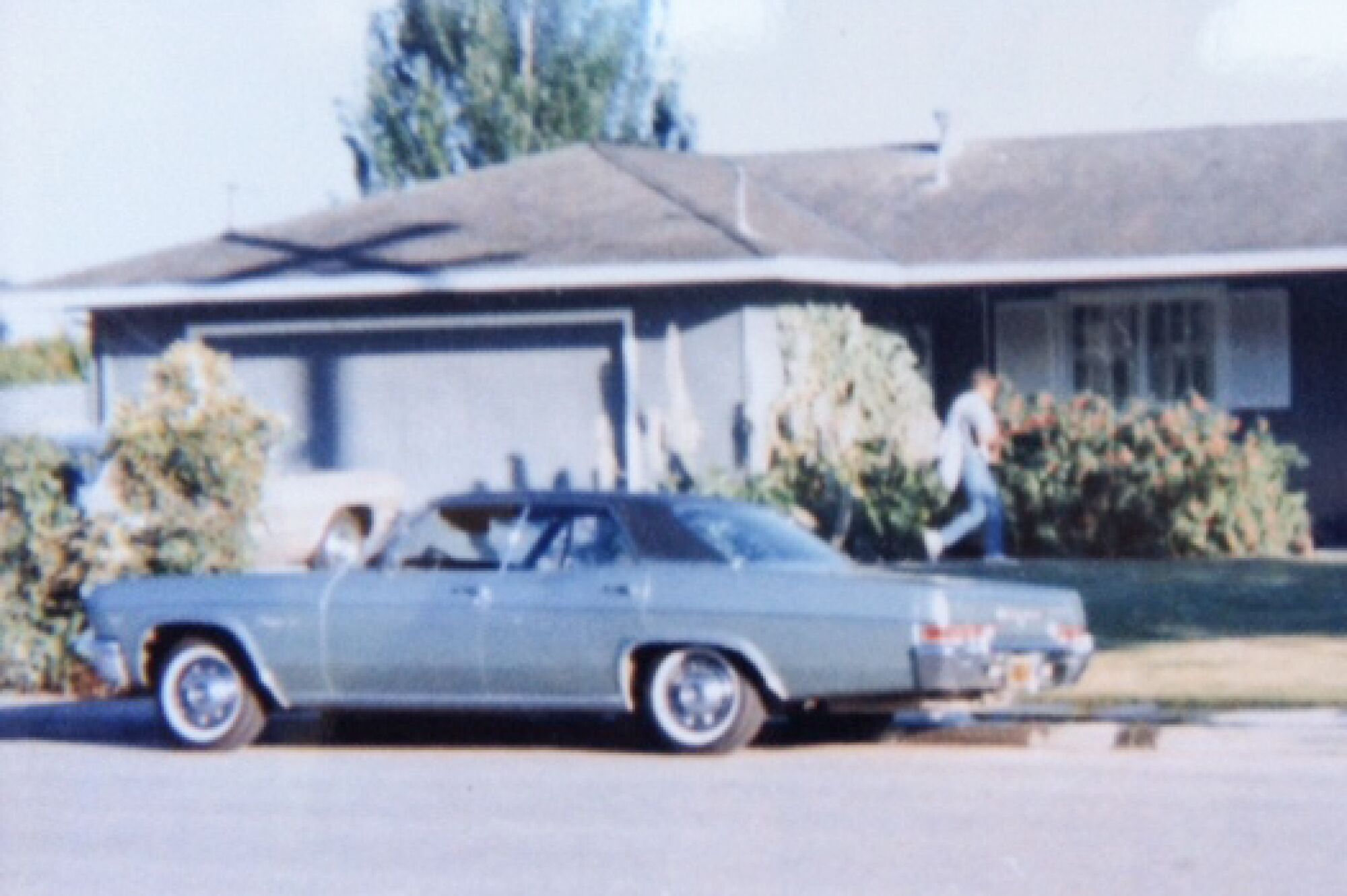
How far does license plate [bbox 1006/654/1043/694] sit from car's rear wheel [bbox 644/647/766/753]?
1252 millimetres

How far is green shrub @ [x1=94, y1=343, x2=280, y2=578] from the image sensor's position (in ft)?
51.7

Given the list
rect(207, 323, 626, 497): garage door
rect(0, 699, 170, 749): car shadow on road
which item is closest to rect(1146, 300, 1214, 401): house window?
rect(207, 323, 626, 497): garage door

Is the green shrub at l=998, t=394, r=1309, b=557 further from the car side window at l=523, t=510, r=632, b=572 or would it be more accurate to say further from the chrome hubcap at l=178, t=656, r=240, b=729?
the chrome hubcap at l=178, t=656, r=240, b=729

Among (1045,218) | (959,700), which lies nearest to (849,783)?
(959,700)

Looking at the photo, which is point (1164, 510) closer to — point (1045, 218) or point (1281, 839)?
point (1045, 218)

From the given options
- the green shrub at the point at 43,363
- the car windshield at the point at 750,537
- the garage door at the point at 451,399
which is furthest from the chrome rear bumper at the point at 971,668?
the green shrub at the point at 43,363

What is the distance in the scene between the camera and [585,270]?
21.2 meters

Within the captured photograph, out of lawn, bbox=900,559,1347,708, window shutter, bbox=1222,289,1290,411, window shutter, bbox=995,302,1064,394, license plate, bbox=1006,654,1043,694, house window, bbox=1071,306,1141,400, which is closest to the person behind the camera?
license plate, bbox=1006,654,1043,694

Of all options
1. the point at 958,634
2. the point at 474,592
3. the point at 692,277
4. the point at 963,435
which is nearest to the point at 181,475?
the point at 474,592

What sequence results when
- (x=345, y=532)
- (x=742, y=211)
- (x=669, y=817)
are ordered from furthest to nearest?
(x=742, y=211), (x=345, y=532), (x=669, y=817)

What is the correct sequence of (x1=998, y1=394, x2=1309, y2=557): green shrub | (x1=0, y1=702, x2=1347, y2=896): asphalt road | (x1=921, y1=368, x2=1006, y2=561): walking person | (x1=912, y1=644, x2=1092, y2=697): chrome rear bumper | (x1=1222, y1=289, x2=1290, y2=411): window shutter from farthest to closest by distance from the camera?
(x1=1222, y1=289, x2=1290, y2=411): window shutter
(x1=998, y1=394, x2=1309, y2=557): green shrub
(x1=921, y1=368, x2=1006, y2=561): walking person
(x1=912, y1=644, x2=1092, y2=697): chrome rear bumper
(x1=0, y1=702, x2=1347, y2=896): asphalt road

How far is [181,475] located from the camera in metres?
15.9

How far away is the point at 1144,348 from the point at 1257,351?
1079 millimetres

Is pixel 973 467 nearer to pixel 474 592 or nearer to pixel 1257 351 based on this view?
pixel 1257 351
